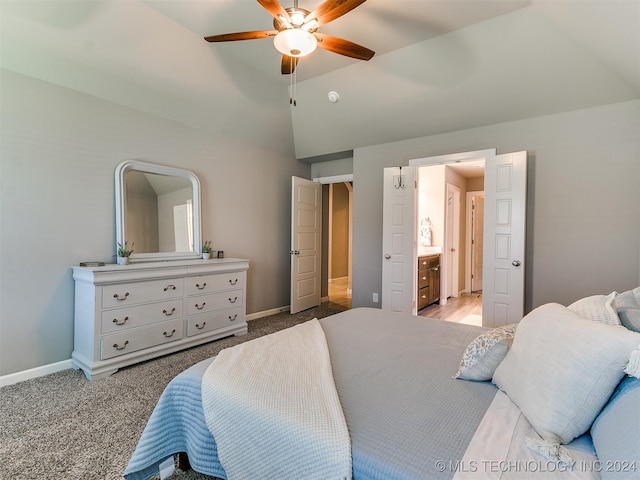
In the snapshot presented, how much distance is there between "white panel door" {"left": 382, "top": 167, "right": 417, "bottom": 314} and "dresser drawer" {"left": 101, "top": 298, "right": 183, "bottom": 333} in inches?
101

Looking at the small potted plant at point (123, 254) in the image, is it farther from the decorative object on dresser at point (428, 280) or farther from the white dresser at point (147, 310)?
the decorative object on dresser at point (428, 280)

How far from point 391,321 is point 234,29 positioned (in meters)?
2.80

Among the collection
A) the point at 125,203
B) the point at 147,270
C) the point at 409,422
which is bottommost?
the point at 409,422

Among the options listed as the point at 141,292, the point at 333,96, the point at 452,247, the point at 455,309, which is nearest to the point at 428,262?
the point at 455,309

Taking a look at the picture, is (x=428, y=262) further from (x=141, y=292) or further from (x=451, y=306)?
(x=141, y=292)

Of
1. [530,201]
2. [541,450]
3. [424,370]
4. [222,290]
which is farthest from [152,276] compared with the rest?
[530,201]

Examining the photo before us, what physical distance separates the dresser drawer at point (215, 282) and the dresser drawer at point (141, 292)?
5.1 inches

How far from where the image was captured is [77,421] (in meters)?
1.99

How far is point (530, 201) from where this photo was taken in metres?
3.43

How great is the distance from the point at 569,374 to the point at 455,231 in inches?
217

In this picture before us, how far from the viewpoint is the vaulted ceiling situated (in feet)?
7.79

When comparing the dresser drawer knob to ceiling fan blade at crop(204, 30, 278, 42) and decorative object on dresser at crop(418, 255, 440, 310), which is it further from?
decorative object on dresser at crop(418, 255, 440, 310)

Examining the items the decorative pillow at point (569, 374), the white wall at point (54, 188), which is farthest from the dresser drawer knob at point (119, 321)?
the decorative pillow at point (569, 374)

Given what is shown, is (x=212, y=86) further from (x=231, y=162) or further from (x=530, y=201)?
(x=530, y=201)
